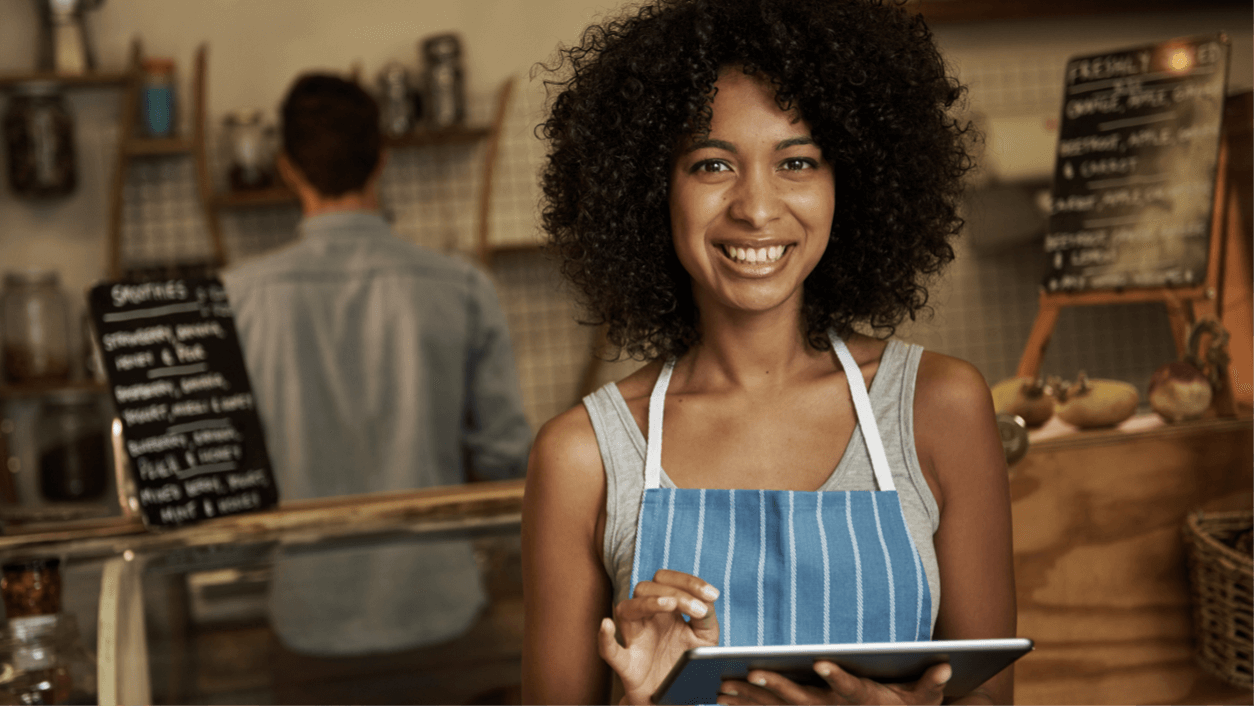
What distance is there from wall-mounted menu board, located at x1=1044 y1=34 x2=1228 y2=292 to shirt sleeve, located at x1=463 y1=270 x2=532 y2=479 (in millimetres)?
1140

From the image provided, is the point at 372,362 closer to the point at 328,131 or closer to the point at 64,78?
→ the point at 328,131

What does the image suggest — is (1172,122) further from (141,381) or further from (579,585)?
(141,381)

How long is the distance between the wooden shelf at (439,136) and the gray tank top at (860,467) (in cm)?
280

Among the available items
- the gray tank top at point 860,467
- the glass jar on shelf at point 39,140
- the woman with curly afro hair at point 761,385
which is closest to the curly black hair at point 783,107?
the woman with curly afro hair at point 761,385

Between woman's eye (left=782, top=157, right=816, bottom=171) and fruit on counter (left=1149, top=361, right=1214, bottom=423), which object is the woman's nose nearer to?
woman's eye (left=782, top=157, right=816, bottom=171)

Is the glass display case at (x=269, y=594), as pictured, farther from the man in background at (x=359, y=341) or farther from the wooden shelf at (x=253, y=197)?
the wooden shelf at (x=253, y=197)

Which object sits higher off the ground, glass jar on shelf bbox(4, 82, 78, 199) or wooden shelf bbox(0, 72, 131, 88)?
wooden shelf bbox(0, 72, 131, 88)

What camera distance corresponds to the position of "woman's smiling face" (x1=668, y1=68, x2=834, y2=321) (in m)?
1.19

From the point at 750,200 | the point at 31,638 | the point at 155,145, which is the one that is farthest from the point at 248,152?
the point at 750,200

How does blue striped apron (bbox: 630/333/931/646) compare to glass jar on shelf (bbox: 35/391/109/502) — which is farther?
glass jar on shelf (bbox: 35/391/109/502)

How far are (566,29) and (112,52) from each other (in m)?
1.61

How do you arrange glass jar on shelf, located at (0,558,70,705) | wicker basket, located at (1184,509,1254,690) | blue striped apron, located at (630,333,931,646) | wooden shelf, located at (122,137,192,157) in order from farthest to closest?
wooden shelf, located at (122,137,192,157)
wicker basket, located at (1184,509,1254,690)
glass jar on shelf, located at (0,558,70,705)
blue striped apron, located at (630,333,931,646)

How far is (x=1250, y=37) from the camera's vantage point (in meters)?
4.41

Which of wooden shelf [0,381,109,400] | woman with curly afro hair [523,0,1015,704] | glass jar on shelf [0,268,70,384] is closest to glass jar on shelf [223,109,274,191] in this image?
glass jar on shelf [0,268,70,384]
